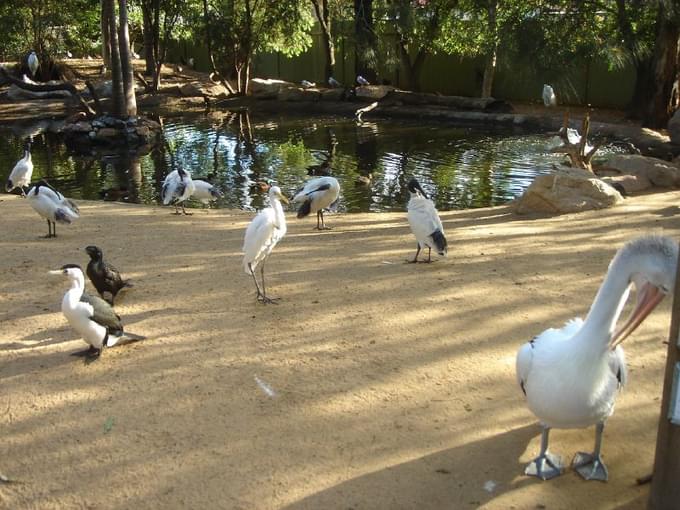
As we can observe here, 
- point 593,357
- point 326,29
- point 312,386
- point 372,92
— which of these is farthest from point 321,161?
point 593,357

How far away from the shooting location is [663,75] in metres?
16.3

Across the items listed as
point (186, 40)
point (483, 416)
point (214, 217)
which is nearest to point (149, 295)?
point (483, 416)

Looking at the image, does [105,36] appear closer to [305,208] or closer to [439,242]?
[305,208]

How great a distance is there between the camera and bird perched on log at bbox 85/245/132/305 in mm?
5652

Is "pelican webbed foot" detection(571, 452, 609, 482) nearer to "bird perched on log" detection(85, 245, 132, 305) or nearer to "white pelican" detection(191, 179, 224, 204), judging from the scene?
"bird perched on log" detection(85, 245, 132, 305)

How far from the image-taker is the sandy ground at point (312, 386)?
3.22 m

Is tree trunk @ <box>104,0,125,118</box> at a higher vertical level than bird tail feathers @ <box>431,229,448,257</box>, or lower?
higher

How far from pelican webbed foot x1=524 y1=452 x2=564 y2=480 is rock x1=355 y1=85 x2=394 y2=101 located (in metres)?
21.0

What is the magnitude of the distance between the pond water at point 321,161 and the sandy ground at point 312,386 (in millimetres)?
4846

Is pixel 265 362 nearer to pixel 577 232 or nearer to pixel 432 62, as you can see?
pixel 577 232

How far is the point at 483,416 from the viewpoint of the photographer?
3771 mm

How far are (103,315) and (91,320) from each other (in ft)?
0.33

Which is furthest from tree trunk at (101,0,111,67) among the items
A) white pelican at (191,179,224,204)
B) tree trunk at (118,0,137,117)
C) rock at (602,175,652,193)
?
rock at (602,175,652,193)

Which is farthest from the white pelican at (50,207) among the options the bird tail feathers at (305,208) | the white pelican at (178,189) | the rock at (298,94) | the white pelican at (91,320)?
the rock at (298,94)
